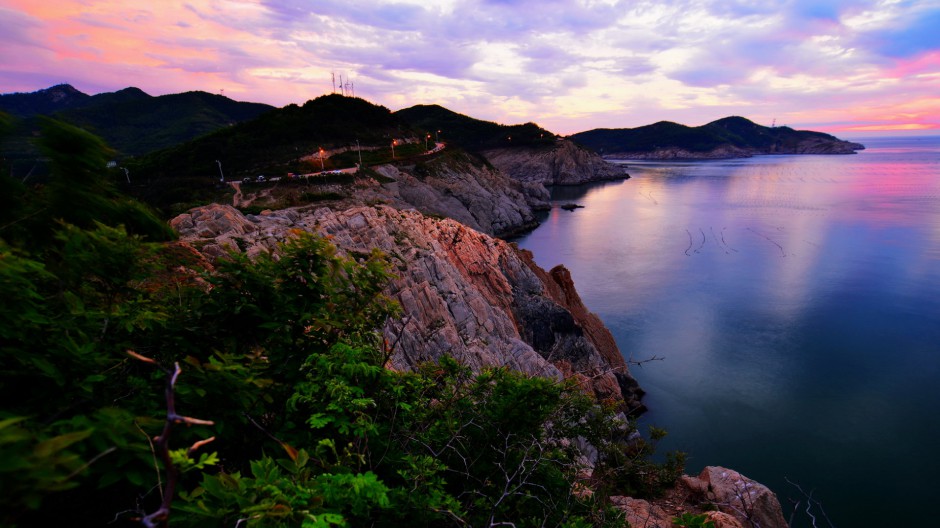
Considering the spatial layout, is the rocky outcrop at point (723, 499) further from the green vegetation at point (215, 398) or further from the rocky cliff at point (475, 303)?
the green vegetation at point (215, 398)

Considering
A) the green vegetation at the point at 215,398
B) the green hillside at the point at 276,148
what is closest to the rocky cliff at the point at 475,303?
the green vegetation at the point at 215,398

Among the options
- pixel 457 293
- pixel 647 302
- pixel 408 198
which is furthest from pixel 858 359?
pixel 408 198

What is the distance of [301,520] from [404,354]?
1796 cm

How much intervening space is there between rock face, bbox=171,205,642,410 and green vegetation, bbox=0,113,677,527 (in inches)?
471

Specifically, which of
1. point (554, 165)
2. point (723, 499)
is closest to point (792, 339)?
point (723, 499)

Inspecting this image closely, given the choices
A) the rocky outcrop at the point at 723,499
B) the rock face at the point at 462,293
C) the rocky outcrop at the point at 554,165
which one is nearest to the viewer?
the rocky outcrop at the point at 723,499

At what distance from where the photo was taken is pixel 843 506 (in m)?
23.3

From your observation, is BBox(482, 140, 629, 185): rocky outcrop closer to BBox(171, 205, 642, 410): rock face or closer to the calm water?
the calm water

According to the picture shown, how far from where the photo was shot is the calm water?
26156mm

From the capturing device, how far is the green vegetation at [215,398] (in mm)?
3564

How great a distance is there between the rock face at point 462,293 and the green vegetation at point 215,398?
39.2 feet

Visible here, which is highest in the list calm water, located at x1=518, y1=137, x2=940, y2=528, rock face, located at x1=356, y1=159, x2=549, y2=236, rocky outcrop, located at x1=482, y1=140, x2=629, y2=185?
rocky outcrop, located at x1=482, y1=140, x2=629, y2=185

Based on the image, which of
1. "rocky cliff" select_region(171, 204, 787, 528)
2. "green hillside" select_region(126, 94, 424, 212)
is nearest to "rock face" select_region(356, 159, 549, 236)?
"green hillside" select_region(126, 94, 424, 212)

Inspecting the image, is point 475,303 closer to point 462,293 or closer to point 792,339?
point 462,293
